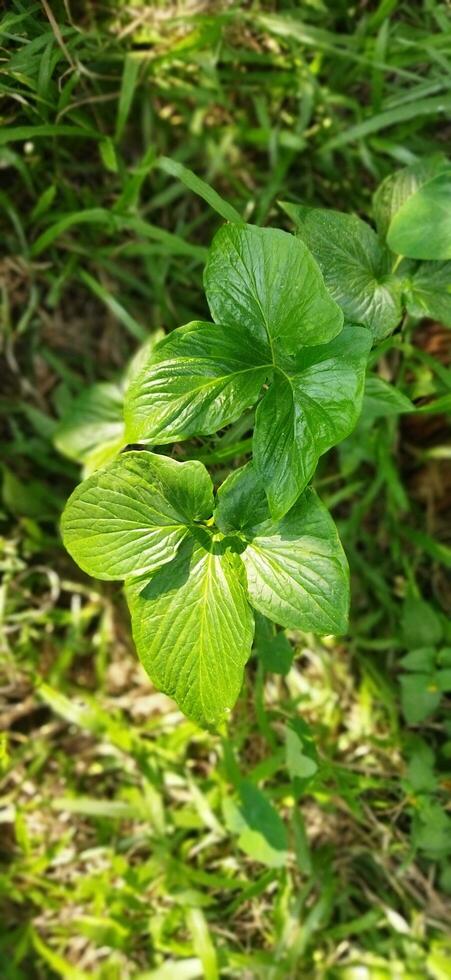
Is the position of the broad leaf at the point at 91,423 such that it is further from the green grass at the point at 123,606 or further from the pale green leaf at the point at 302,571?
the pale green leaf at the point at 302,571

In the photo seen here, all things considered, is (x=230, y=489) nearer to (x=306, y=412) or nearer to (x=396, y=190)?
(x=306, y=412)

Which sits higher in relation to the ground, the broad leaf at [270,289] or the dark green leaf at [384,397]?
the broad leaf at [270,289]

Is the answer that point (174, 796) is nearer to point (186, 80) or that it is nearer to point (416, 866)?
point (416, 866)

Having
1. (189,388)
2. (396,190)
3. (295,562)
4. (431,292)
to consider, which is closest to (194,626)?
(295,562)

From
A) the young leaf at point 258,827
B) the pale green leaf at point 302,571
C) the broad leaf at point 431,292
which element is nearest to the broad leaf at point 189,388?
the pale green leaf at point 302,571

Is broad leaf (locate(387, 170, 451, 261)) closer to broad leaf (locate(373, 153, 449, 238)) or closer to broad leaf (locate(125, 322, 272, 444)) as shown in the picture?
broad leaf (locate(373, 153, 449, 238))

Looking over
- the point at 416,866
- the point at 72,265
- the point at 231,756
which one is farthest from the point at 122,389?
the point at 416,866
